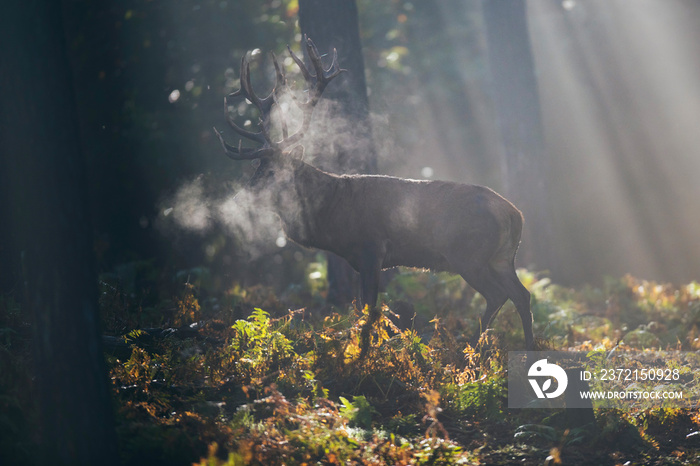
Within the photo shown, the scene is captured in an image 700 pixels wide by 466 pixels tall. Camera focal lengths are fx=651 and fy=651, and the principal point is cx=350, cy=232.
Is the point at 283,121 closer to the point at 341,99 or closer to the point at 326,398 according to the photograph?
the point at 341,99

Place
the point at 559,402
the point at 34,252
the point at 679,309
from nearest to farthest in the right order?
the point at 34,252
the point at 559,402
the point at 679,309

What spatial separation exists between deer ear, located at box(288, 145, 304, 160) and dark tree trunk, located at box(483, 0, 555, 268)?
7730 mm

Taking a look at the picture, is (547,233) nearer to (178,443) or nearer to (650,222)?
(650,222)

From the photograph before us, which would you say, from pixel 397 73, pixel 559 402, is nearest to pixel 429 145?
pixel 397 73

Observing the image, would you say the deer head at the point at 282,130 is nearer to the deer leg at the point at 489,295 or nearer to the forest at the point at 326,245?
the forest at the point at 326,245

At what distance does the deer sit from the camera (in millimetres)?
8289

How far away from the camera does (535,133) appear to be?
1524 cm

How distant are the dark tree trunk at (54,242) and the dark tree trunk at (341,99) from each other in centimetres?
571

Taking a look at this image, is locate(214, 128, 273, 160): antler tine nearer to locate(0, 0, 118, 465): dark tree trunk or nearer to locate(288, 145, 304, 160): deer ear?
locate(288, 145, 304, 160): deer ear

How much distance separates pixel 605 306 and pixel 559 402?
23.4ft

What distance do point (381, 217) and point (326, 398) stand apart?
2992mm

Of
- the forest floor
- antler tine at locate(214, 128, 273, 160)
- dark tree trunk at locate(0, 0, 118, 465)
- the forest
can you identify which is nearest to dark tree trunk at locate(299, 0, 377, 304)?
the forest

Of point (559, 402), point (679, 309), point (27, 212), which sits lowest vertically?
point (559, 402)

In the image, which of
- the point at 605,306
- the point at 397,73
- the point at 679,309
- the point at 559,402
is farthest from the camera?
the point at 397,73
